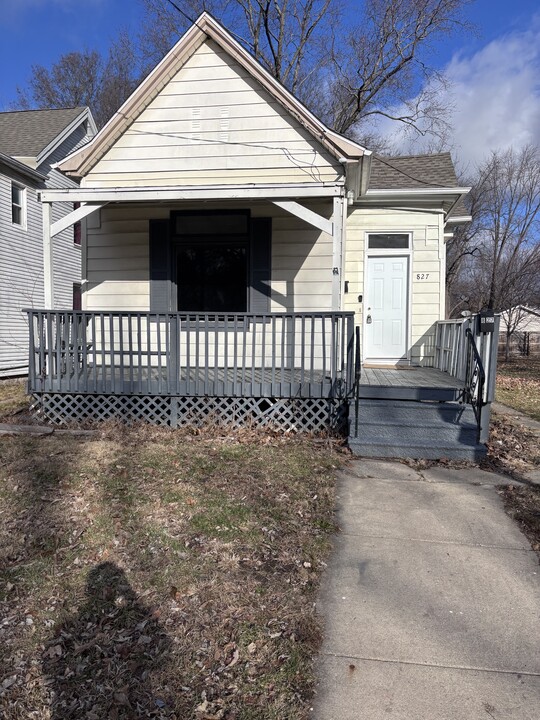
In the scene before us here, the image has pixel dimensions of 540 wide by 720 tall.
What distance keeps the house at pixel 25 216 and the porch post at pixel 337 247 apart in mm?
9221

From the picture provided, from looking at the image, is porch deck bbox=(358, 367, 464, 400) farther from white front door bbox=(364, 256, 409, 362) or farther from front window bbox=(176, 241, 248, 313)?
front window bbox=(176, 241, 248, 313)

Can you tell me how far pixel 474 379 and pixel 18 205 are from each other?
12.7 meters

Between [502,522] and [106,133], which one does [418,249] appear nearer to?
[106,133]

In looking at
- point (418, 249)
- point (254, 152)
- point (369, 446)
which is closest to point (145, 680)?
point (369, 446)

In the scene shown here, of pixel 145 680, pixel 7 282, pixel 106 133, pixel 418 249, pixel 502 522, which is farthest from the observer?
pixel 7 282

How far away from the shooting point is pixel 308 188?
670 cm

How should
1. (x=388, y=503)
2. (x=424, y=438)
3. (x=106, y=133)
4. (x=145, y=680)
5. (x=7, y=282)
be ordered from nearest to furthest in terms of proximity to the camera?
(x=145, y=680) → (x=388, y=503) → (x=424, y=438) → (x=106, y=133) → (x=7, y=282)

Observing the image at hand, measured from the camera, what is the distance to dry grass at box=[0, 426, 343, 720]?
2271 millimetres

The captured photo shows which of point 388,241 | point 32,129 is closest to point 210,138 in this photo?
point 388,241

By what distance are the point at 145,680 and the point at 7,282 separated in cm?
1306

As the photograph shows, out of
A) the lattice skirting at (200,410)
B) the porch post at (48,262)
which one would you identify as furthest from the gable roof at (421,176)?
the porch post at (48,262)

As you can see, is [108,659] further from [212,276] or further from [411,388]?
[212,276]

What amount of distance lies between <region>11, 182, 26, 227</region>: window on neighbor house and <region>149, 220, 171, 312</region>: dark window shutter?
749 centimetres

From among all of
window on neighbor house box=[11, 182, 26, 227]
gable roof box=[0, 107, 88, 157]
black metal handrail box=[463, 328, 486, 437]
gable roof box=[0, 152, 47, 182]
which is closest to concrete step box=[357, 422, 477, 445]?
black metal handrail box=[463, 328, 486, 437]
